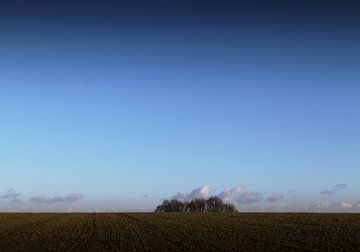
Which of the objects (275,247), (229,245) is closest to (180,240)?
(229,245)

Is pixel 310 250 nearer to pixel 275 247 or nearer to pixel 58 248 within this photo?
pixel 275 247

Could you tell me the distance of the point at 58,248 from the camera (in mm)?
37156

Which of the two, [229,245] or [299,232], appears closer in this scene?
[229,245]

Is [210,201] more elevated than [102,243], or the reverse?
[210,201]

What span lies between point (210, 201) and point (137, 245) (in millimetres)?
137245

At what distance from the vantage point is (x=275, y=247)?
113 ft

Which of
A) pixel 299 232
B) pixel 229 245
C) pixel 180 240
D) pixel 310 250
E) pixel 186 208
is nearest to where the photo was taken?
pixel 310 250

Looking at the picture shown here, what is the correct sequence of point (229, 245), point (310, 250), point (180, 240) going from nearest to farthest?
point (310, 250)
point (229, 245)
point (180, 240)

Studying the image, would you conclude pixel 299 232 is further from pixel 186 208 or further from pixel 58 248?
pixel 186 208

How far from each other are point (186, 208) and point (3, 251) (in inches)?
5372

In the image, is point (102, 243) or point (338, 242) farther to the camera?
point (102, 243)

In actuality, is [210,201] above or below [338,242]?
above

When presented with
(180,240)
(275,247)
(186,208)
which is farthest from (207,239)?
(186,208)

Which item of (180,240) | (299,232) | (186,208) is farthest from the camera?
(186,208)
